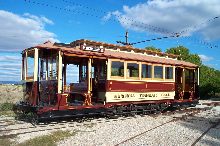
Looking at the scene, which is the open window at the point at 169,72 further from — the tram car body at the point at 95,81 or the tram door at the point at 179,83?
the tram door at the point at 179,83

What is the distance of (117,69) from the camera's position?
585 inches

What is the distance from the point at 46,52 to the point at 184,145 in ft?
24.5

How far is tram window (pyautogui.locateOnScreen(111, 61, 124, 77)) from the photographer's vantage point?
1466cm

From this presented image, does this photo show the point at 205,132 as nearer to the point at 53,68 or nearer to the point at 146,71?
the point at 146,71

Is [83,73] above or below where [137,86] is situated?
above

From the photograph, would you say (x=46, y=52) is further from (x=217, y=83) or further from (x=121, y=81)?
(x=217, y=83)

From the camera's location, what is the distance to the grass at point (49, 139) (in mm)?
9438

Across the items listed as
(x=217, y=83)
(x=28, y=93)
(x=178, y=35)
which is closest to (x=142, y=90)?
(x=28, y=93)

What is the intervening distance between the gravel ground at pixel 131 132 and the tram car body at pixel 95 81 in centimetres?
81

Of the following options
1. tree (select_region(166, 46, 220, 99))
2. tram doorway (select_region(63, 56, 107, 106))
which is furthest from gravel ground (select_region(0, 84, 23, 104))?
tree (select_region(166, 46, 220, 99))

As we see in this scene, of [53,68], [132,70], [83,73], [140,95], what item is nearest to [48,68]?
[53,68]

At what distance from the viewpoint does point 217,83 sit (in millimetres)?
36812

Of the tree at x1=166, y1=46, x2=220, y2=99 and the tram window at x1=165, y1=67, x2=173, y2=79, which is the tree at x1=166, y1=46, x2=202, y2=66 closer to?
the tree at x1=166, y1=46, x2=220, y2=99

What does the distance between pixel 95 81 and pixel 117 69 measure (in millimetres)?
1360
